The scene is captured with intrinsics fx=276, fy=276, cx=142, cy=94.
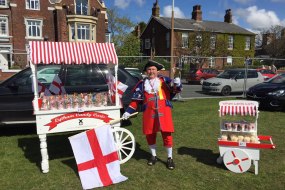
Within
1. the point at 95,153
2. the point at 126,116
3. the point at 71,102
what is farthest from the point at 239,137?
the point at 71,102

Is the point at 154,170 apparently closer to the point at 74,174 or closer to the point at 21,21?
the point at 74,174

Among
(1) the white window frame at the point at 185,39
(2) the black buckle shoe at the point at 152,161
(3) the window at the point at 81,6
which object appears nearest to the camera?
(2) the black buckle shoe at the point at 152,161

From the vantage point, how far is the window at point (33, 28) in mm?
31691

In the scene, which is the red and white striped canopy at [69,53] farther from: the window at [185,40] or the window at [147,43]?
the window at [147,43]

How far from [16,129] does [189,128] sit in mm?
4667

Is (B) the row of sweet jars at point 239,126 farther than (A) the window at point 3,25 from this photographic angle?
No

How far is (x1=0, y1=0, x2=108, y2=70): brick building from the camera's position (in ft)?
101

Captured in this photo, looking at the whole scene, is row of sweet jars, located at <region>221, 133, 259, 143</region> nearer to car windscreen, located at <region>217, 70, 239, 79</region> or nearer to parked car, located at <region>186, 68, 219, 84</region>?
car windscreen, located at <region>217, 70, 239, 79</region>

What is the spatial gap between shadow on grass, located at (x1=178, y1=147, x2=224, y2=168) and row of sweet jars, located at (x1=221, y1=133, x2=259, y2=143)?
540 mm

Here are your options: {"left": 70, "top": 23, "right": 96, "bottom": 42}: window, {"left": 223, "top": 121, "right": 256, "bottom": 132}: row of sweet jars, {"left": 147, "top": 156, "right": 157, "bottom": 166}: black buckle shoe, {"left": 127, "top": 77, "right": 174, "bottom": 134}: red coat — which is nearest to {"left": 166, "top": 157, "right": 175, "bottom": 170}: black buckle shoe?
{"left": 147, "top": 156, "right": 157, "bottom": 166}: black buckle shoe

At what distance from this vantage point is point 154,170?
4.72 m

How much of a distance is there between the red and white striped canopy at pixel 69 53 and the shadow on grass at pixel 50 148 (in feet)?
6.41

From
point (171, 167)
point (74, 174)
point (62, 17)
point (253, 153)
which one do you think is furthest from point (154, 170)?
point (62, 17)

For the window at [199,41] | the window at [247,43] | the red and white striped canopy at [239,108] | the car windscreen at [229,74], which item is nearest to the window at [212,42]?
the window at [199,41]
